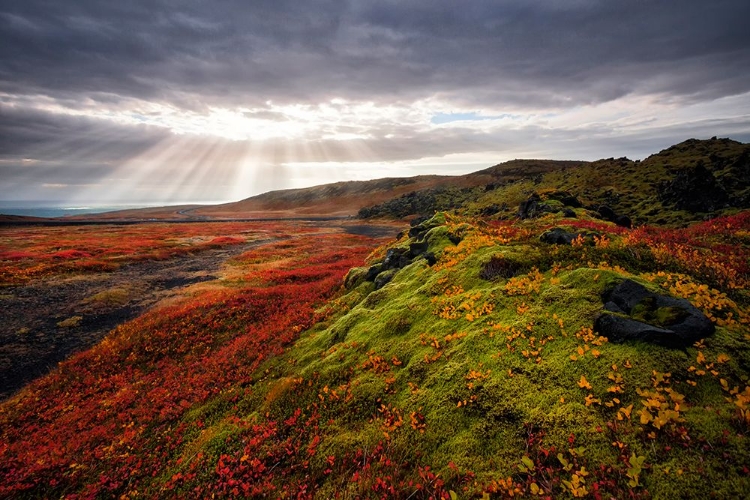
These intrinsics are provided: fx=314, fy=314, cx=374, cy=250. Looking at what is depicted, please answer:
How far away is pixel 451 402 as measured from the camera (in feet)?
24.6

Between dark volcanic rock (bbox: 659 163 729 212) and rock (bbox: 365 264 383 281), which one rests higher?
dark volcanic rock (bbox: 659 163 729 212)

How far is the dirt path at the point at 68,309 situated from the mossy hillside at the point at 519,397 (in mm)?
15479

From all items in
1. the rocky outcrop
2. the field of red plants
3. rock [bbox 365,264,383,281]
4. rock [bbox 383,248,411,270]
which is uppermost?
the rocky outcrop

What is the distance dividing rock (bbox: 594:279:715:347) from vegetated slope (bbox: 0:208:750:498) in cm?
13

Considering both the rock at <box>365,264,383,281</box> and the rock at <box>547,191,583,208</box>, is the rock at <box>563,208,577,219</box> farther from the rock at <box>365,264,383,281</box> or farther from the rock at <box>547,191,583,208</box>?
the rock at <box>365,264,383,281</box>

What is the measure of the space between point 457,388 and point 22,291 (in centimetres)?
4527

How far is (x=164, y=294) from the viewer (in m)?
32.3

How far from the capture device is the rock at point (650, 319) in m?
6.36

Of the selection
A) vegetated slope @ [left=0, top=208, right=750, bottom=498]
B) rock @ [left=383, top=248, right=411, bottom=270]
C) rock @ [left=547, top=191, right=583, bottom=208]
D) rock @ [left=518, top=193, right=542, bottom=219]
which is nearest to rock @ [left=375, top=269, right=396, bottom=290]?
rock @ [left=383, top=248, right=411, bottom=270]

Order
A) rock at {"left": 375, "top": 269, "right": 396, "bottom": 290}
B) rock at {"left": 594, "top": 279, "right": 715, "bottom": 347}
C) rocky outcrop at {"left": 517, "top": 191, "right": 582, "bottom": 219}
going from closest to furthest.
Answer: rock at {"left": 594, "top": 279, "right": 715, "bottom": 347}, rock at {"left": 375, "top": 269, "right": 396, "bottom": 290}, rocky outcrop at {"left": 517, "top": 191, "right": 582, "bottom": 219}

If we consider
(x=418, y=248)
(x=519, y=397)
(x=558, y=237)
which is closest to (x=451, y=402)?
(x=519, y=397)

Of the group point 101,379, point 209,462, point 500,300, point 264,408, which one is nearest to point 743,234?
point 500,300

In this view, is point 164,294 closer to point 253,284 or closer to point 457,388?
point 253,284

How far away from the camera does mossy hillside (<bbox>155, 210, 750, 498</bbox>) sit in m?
4.93
